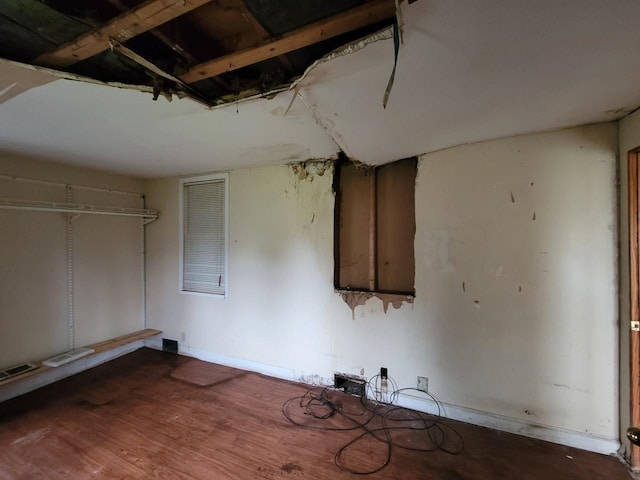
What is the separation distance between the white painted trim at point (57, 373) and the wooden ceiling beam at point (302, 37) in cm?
322

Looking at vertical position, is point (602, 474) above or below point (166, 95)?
below

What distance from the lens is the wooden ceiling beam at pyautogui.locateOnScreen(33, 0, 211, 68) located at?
3.30 ft

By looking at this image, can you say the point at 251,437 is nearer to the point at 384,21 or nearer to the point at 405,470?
the point at 405,470

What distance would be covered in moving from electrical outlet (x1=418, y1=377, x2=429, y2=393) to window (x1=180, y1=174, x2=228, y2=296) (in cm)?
238

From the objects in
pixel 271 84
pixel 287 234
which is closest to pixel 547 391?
pixel 287 234

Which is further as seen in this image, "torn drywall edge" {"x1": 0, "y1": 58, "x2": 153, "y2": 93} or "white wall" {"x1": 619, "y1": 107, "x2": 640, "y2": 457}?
"white wall" {"x1": 619, "y1": 107, "x2": 640, "y2": 457}

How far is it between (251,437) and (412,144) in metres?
2.62

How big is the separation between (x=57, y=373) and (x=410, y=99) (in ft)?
14.2

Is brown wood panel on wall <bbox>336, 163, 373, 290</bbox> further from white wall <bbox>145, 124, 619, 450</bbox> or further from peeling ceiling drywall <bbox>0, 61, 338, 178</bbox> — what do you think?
peeling ceiling drywall <bbox>0, 61, 338, 178</bbox>

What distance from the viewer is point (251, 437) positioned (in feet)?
6.98

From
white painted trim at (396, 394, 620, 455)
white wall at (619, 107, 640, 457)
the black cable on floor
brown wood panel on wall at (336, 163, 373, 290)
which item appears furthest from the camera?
brown wood panel on wall at (336, 163, 373, 290)

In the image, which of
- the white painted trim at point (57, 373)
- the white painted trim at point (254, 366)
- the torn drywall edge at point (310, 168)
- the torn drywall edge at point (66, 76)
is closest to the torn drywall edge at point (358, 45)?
the torn drywall edge at point (66, 76)

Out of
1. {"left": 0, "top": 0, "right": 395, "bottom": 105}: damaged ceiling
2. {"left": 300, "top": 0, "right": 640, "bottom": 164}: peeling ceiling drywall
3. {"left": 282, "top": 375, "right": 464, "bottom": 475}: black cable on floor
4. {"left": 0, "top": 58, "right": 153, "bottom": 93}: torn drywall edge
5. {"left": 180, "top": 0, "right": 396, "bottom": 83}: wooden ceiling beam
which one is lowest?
{"left": 282, "top": 375, "right": 464, "bottom": 475}: black cable on floor

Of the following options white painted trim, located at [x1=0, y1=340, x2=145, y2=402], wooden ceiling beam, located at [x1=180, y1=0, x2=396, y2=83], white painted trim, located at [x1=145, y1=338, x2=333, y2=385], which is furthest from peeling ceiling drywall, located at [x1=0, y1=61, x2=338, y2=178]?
white painted trim, located at [x1=145, y1=338, x2=333, y2=385]
